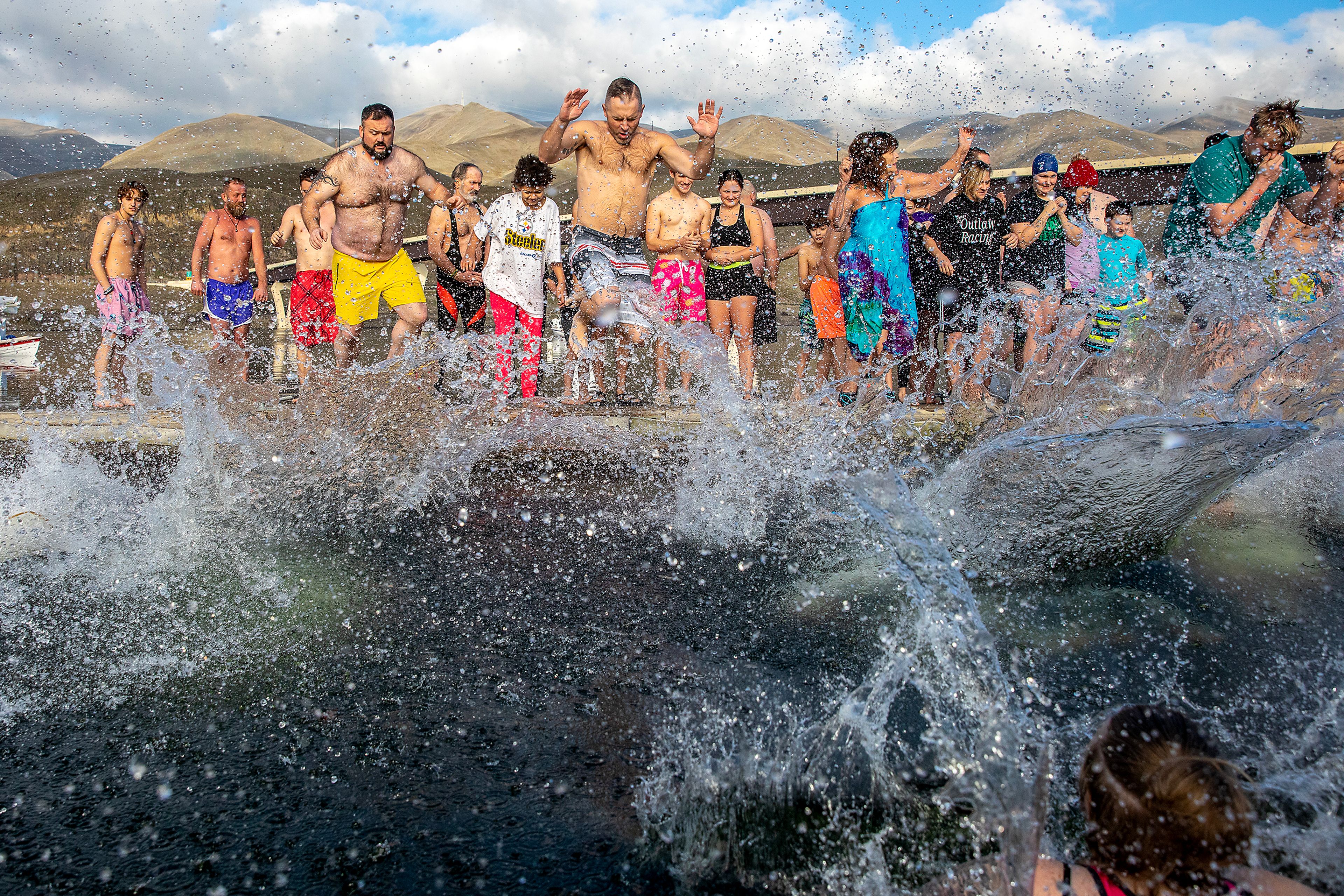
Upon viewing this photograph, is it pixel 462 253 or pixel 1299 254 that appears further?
pixel 462 253

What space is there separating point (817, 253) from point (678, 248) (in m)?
0.93

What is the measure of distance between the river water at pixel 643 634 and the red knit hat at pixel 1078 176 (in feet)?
5.00

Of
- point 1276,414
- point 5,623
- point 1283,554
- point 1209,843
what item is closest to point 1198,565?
point 1283,554

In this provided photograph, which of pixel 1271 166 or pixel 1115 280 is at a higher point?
pixel 1271 166

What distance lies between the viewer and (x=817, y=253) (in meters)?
5.43

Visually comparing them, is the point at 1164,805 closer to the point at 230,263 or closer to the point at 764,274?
the point at 764,274

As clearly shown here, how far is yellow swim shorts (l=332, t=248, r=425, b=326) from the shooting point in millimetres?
5254

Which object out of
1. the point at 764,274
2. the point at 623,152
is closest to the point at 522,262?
the point at 623,152

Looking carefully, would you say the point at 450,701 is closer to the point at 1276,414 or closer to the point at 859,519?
the point at 859,519

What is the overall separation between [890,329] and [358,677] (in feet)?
11.5

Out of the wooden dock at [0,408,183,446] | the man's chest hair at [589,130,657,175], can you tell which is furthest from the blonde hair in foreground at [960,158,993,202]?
the wooden dock at [0,408,183,446]

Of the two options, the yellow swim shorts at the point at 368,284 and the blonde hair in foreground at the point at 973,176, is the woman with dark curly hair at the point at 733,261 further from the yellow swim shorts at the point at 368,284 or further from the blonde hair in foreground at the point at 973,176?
the yellow swim shorts at the point at 368,284

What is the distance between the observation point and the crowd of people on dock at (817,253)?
15.4 feet

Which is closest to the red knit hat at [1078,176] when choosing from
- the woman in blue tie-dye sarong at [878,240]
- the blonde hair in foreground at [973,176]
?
the blonde hair in foreground at [973,176]
